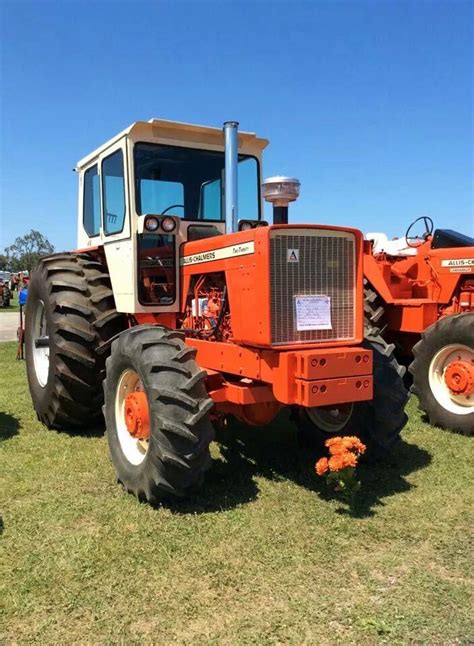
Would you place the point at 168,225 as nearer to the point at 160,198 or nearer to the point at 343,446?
the point at 160,198

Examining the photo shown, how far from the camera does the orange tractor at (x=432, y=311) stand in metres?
6.11

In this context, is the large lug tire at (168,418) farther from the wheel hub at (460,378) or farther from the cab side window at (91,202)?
the wheel hub at (460,378)

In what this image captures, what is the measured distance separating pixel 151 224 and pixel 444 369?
3454 mm

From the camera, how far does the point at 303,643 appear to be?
2674mm

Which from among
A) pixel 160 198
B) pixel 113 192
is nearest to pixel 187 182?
pixel 160 198

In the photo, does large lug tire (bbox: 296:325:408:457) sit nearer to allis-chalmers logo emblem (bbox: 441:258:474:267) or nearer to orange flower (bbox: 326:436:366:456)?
orange flower (bbox: 326:436:366:456)

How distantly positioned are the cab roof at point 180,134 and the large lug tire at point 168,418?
183 cm

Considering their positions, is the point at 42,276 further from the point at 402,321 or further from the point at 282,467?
the point at 402,321

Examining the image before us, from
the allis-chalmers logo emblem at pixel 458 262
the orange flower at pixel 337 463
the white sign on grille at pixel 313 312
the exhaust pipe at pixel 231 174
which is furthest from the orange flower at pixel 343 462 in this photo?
the allis-chalmers logo emblem at pixel 458 262

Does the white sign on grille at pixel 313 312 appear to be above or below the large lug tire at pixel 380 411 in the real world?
above

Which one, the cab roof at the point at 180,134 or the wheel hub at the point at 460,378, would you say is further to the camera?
the wheel hub at the point at 460,378

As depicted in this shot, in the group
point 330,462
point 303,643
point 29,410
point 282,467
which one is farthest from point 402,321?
point 303,643

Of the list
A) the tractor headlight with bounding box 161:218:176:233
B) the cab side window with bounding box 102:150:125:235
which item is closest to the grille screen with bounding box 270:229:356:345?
the tractor headlight with bounding box 161:218:176:233

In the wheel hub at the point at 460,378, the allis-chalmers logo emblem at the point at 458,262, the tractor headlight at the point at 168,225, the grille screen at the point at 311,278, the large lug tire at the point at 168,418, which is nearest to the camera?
the large lug tire at the point at 168,418
